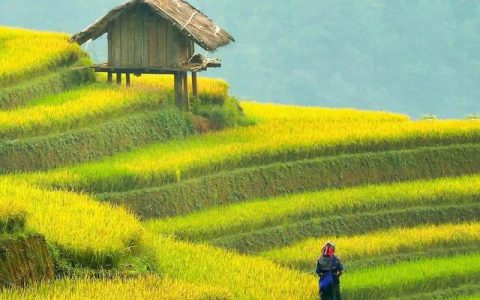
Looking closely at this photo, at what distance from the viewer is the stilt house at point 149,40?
27.7 metres

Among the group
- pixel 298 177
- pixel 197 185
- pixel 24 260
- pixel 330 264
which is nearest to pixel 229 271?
pixel 330 264

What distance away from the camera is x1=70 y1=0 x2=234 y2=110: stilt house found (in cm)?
2769

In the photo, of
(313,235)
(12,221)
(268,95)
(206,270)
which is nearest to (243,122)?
(313,235)

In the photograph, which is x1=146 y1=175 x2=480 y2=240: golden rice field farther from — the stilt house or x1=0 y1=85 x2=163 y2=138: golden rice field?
the stilt house

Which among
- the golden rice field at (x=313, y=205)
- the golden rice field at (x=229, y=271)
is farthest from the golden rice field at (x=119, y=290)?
the golden rice field at (x=313, y=205)

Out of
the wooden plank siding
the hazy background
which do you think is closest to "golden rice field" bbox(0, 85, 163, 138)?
the wooden plank siding

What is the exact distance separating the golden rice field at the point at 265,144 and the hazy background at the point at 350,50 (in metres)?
102

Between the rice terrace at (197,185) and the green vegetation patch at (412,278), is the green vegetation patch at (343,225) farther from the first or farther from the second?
the green vegetation patch at (412,278)

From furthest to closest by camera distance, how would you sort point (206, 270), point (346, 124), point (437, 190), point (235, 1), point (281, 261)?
point (235, 1) → point (346, 124) → point (437, 190) → point (281, 261) → point (206, 270)

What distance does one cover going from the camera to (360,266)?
21.8 meters

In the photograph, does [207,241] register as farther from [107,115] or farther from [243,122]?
[243,122]

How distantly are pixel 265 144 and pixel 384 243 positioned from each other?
4428 mm

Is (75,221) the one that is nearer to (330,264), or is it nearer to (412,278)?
(330,264)

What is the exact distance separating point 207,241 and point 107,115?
4.82 m
